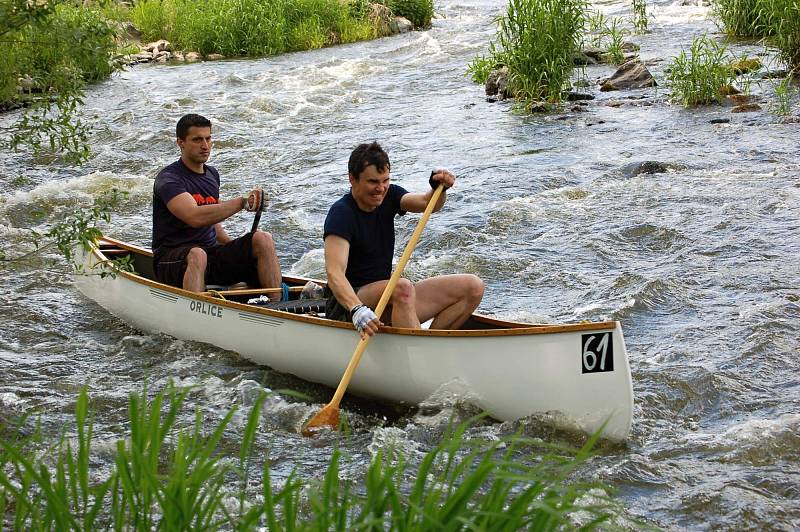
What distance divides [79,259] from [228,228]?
7.24ft

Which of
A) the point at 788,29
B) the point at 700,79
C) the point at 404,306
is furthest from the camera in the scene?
the point at 788,29

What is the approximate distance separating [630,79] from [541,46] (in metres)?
1.87

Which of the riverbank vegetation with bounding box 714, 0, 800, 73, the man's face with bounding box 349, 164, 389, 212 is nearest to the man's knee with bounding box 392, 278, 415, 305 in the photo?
the man's face with bounding box 349, 164, 389, 212

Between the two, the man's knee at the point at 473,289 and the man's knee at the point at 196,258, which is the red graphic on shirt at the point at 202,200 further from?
the man's knee at the point at 473,289

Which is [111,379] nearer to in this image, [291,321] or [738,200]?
[291,321]

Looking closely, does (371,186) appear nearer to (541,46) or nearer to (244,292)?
(244,292)

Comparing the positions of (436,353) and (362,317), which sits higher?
(362,317)

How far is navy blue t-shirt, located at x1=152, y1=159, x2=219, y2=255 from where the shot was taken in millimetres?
6902

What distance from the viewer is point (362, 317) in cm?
543

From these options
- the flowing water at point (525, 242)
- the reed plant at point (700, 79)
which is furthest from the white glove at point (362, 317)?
the reed plant at point (700, 79)

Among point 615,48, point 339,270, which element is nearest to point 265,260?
point 339,270

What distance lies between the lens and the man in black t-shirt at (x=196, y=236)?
22.3 feet

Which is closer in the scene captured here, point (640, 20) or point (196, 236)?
point (196, 236)

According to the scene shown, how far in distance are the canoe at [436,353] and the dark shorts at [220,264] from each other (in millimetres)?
153
